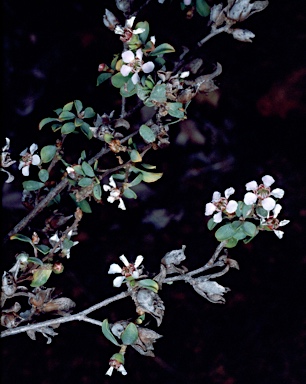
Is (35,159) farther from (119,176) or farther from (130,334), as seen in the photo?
(130,334)

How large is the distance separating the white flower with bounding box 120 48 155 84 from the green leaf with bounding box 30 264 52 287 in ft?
0.95

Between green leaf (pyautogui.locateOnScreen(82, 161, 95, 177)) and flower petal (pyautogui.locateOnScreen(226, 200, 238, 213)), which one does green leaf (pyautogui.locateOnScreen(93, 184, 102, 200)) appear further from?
flower petal (pyautogui.locateOnScreen(226, 200, 238, 213))

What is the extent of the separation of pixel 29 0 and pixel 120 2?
251 mm

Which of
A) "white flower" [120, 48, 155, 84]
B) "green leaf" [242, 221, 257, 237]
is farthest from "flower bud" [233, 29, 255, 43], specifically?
"green leaf" [242, 221, 257, 237]

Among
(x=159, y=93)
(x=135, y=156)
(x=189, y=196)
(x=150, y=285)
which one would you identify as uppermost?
(x=159, y=93)

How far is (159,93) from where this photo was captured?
78 cm

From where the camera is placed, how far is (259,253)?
3.59ft

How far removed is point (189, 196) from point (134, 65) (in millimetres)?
339

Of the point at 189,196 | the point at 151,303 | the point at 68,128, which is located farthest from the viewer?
the point at 189,196

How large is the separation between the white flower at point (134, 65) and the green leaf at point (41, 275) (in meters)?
0.29

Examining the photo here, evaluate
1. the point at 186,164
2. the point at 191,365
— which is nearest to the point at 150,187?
the point at 186,164

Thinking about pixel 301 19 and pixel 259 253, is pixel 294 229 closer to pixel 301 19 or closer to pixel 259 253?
pixel 259 253

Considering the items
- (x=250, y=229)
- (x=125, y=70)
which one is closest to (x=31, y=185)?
(x=125, y=70)

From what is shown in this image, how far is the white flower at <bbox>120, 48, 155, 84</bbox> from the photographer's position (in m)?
0.81
